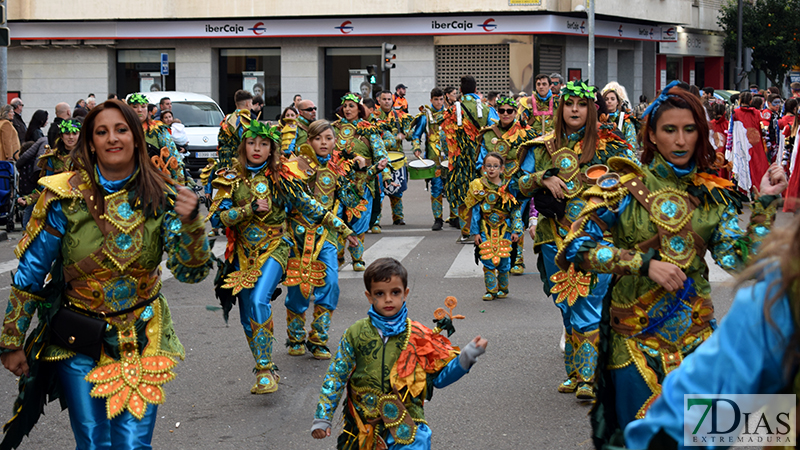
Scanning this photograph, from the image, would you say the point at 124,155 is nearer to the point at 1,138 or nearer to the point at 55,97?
the point at 1,138

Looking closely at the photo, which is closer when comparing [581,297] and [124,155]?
[124,155]

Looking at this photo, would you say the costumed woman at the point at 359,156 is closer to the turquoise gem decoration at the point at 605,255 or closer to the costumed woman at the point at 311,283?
the costumed woman at the point at 311,283

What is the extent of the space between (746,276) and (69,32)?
37105 millimetres

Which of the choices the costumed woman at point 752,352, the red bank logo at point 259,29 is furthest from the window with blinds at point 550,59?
the costumed woman at point 752,352

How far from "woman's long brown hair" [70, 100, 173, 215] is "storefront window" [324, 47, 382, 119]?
31.2 m

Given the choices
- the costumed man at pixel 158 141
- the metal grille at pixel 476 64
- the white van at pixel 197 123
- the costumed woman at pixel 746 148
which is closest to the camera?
the costumed man at pixel 158 141

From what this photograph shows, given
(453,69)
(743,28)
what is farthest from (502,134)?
(743,28)

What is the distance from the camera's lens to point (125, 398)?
13.1 ft

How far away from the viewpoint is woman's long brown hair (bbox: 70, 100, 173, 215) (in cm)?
417

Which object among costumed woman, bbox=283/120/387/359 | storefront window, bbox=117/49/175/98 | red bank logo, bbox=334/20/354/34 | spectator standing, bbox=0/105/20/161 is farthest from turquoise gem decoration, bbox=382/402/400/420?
storefront window, bbox=117/49/175/98

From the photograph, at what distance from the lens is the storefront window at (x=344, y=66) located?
35.4 meters

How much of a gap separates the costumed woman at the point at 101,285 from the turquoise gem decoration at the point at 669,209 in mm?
1967

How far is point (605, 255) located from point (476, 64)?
31.7 meters

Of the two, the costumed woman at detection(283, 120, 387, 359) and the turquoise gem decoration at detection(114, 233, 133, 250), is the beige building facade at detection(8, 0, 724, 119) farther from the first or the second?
the turquoise gem decoration at detection(114, 233, 133, 250)
